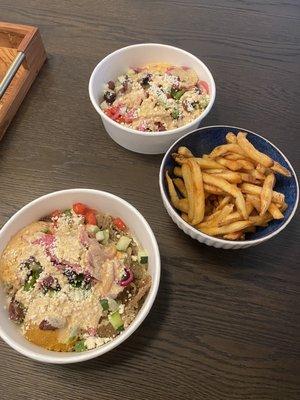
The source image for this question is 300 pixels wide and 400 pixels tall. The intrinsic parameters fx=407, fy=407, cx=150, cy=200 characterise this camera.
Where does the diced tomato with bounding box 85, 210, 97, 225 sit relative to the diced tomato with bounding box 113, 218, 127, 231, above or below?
above

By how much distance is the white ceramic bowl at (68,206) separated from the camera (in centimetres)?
94

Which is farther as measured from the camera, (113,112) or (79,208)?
(113,112)

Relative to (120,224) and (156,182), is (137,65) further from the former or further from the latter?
(120,224)

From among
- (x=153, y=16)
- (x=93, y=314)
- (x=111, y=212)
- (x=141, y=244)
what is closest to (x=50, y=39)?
(x=153, y=16)

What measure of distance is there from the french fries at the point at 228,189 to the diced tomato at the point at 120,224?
0.51 feet

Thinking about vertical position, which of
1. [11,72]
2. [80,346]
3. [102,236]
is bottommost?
[80,346]

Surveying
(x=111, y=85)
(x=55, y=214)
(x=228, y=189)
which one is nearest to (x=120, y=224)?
(x=55, y=214)

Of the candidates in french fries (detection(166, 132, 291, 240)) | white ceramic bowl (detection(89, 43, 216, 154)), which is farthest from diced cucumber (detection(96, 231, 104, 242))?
white ceramic bowl (detection(89, 43, 216, 154))

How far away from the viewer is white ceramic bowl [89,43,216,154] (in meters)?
1.28

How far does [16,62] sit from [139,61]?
437 millimetres

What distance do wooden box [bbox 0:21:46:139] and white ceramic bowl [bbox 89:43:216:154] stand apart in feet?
0.94

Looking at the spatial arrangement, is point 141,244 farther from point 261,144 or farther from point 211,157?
point 261,144

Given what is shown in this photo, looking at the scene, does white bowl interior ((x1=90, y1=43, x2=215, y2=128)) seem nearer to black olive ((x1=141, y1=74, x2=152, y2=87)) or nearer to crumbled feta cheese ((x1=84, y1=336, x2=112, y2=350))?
black olive ((x1=141, y1=74, x2=152, y2=87))

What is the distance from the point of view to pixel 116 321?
102cm
